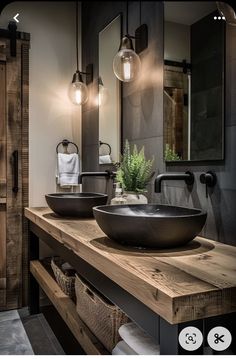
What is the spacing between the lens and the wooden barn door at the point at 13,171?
280 cm

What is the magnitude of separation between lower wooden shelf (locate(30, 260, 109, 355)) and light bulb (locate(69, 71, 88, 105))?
1377 millimetres

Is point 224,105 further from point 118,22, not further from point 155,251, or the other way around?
point 118,22

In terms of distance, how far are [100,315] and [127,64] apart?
1.40m

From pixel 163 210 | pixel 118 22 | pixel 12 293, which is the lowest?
pixel 12 293

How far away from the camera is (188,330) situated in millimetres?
839

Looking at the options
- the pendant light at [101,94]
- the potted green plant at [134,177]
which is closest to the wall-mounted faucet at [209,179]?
the potted green plant at [134,177]

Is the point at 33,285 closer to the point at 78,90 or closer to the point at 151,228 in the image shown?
the point at 78,90

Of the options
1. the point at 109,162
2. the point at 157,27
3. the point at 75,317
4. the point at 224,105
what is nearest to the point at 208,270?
the point at 224,105

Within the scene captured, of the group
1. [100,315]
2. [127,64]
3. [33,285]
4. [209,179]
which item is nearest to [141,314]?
[100,315]

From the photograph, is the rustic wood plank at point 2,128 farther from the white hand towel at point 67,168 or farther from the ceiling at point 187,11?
the ceiling at point 187,11

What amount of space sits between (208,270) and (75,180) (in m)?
2.08

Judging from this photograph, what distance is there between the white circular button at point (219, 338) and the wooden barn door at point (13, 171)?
2.24m

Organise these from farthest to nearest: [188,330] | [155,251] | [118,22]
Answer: [118,22], [155,251], [188,330]

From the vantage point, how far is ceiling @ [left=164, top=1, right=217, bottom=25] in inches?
60.0
